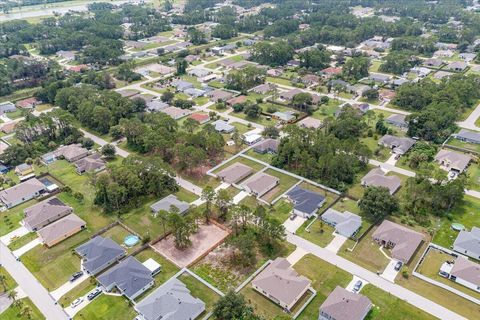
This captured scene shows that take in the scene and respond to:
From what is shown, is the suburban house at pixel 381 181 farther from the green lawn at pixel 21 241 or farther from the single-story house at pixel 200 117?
the green lawn at pixel 21 241

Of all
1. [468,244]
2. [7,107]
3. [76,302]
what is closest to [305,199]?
[468,244]

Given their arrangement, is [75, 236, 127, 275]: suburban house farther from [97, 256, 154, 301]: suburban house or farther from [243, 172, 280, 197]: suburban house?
[243, 172, 280, 197]: suburban house

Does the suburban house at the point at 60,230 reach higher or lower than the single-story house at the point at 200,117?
higher

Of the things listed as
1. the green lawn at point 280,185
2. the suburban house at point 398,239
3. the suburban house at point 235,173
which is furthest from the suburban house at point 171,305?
the suburban house at point 398,239

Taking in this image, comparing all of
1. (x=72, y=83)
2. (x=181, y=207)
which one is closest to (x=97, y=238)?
(x=181, y=207)

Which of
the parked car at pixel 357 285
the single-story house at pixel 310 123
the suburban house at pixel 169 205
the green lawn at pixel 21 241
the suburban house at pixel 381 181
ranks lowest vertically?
the green lawn at pixel 21 241

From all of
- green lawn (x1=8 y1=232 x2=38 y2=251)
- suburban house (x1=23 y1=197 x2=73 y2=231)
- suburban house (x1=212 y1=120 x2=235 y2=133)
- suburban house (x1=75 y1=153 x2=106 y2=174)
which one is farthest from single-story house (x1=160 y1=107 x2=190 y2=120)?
green lawn (x1=8 y1=232 x2=38 y2=251)
